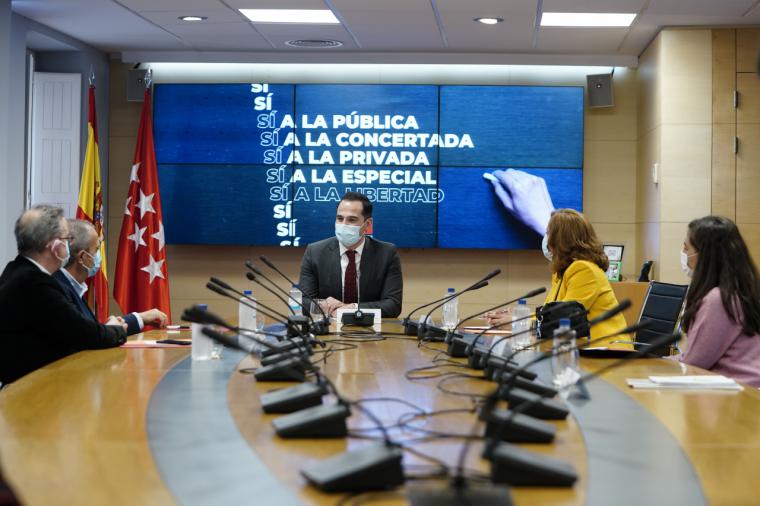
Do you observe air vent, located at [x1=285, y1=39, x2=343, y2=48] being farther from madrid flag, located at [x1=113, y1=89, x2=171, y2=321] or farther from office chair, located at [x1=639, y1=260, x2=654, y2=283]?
A: office chair, located at [x1=639, y1=260, x2=654, y2=283]

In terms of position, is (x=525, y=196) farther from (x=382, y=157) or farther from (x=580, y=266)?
(x=580, y=266)

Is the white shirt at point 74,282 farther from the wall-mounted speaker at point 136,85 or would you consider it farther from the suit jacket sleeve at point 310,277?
the wall-mounted speaker at point 136,85

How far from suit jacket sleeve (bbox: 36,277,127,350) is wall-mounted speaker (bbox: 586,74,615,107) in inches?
191

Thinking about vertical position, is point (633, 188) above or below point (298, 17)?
below

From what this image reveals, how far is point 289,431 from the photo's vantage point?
6.39 feet

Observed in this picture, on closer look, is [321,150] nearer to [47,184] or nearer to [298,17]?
[298,17]

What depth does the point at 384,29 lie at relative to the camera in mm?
6309

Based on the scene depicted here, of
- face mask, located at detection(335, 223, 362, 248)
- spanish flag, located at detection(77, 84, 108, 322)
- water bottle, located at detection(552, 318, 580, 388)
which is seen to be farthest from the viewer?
spanish flag, located at detection(77, 84, 108, 322)

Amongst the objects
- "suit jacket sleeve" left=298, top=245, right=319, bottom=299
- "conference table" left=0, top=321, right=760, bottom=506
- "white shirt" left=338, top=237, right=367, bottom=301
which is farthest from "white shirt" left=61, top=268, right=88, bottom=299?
"white shirt" left=338, top=237, right=367, bottom=301

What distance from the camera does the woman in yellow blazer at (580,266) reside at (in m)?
4.41

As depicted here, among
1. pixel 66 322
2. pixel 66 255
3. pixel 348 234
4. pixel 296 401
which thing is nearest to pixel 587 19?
pixel 348 234

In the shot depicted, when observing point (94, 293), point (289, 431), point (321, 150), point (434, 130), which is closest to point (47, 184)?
point (94, 293)

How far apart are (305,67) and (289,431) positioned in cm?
569

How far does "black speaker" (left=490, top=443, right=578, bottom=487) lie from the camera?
160 cm
